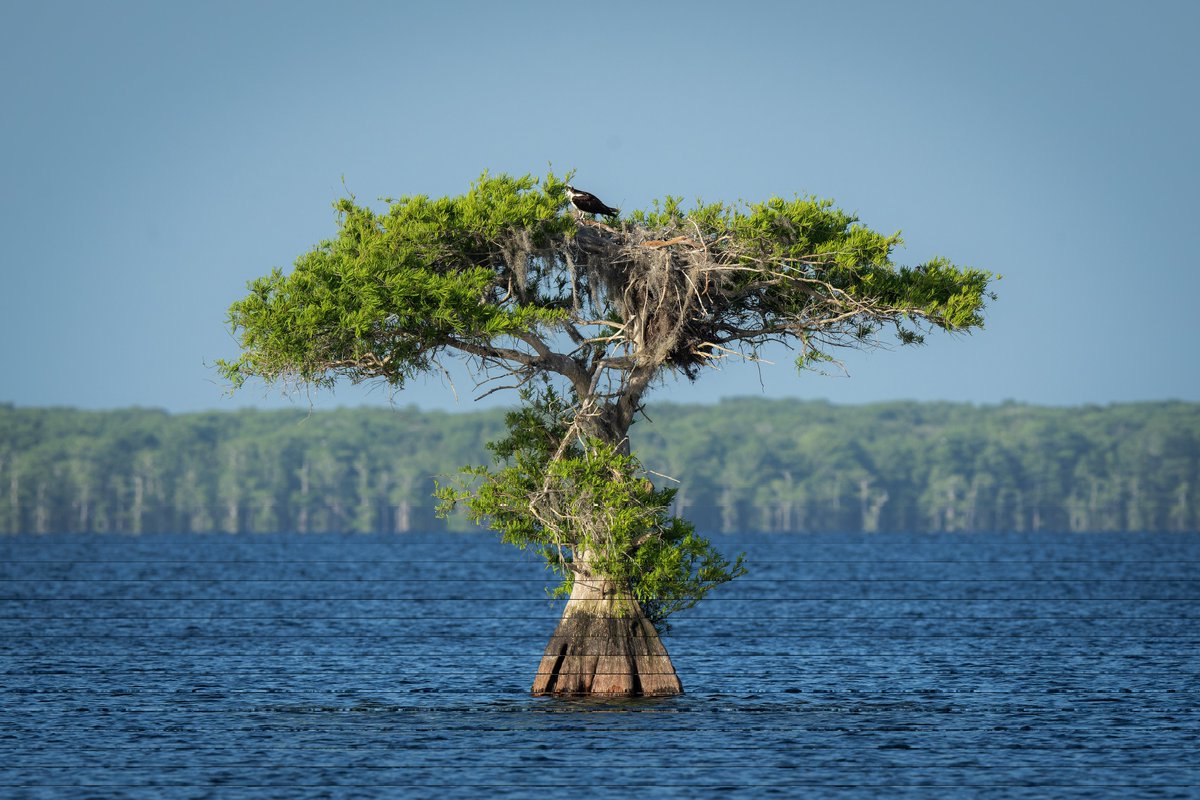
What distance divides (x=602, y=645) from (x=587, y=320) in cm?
580

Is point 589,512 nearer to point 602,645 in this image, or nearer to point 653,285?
point 602,645

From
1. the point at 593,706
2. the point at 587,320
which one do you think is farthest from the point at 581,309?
the point at 593,706

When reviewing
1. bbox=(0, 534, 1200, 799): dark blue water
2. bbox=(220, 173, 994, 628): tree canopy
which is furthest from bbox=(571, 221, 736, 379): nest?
bbox=(0, 534, 1200, 799): dark blue water

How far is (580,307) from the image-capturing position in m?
28.3

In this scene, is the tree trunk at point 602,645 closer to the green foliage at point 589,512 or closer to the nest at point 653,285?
the green foliage at point 589,512

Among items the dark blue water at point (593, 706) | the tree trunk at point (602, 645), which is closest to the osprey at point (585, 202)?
the tree trunk at point (602, 645)

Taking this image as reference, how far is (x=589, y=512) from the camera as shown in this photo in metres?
27.3

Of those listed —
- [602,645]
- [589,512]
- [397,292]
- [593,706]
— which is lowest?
[593,706]

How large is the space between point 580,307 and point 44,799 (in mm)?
12109

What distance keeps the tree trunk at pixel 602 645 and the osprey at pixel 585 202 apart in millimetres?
6483

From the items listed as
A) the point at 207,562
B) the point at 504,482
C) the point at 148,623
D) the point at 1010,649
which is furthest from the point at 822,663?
the point at 207,562

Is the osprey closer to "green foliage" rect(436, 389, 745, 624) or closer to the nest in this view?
the nest

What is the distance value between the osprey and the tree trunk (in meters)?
6.48

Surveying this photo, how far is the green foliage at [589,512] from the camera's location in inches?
1070
